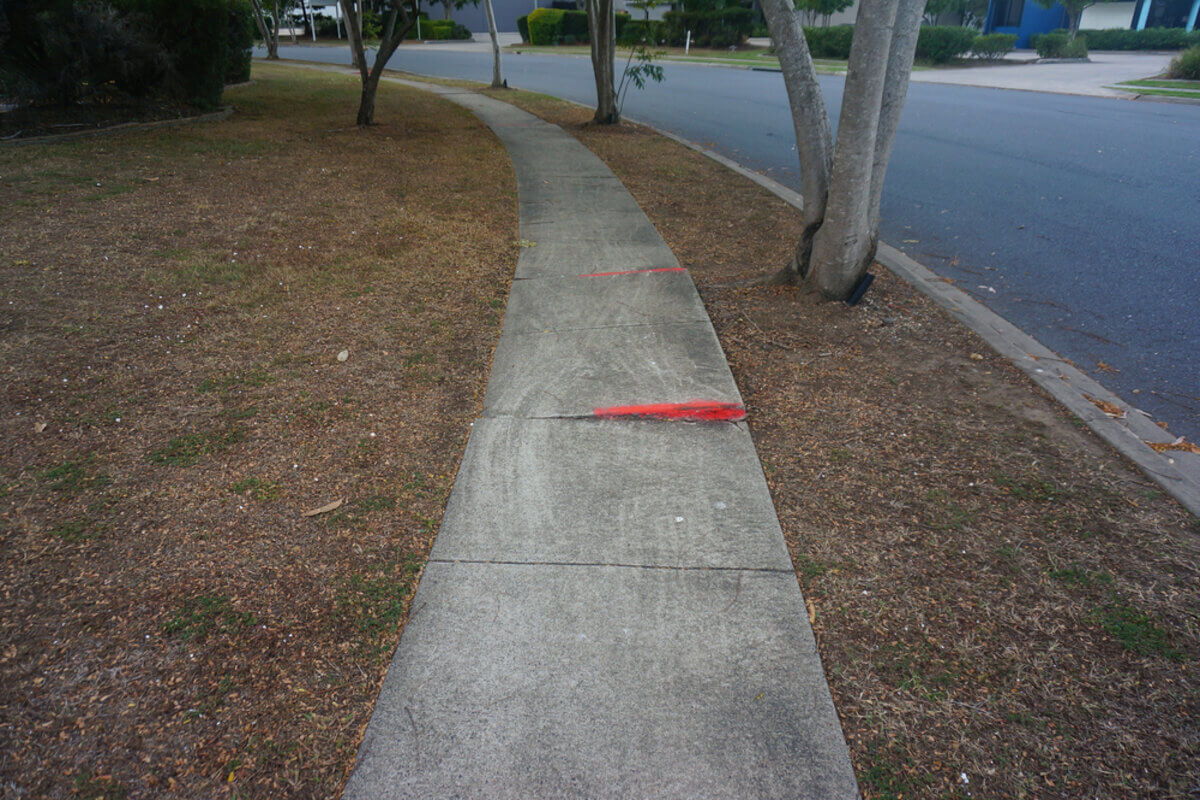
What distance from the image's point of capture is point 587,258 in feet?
21.8

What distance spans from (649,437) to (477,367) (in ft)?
4.56

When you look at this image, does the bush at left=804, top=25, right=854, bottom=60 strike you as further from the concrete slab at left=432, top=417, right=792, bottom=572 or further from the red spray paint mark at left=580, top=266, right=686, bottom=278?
the concrete slab at left=432, top=417, right=792, bottom=572

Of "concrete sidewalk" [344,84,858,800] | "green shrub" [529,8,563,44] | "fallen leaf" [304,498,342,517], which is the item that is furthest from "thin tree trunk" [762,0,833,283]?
"green shrub" [529,8,563,44]

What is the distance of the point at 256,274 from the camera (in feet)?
19.8

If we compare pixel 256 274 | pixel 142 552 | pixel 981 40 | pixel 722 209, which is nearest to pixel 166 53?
pixel 256 274

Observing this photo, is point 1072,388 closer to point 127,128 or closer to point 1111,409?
point 1111,409

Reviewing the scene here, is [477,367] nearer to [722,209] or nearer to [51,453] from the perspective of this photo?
[51,453]

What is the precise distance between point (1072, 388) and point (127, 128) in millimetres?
13176

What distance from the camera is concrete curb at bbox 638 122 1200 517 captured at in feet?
11.7

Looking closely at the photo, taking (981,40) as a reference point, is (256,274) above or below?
below

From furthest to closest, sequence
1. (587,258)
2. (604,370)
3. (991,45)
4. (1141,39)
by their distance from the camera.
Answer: (1141,39) → (991,45) → (587,258) → (604,370)

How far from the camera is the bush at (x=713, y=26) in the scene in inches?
1538

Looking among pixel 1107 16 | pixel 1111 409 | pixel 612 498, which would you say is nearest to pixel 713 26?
pixel 1107 16

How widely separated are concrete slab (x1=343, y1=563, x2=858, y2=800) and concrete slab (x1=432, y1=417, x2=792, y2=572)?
0.13 m
